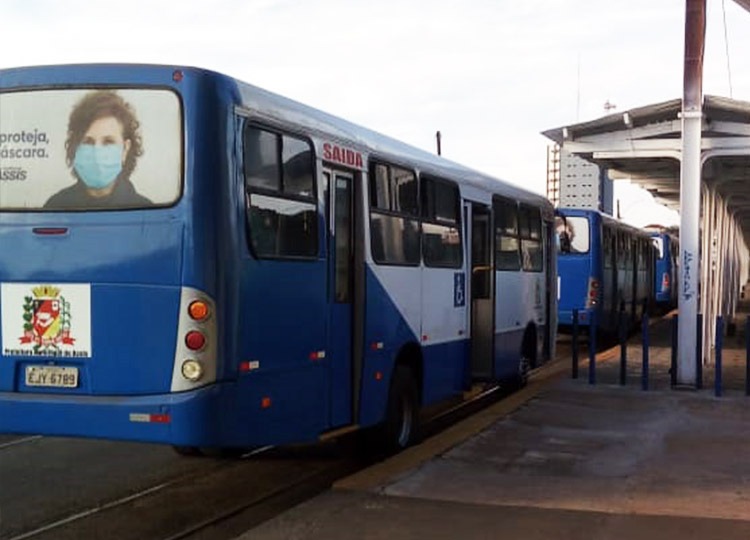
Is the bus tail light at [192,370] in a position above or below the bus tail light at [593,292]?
below

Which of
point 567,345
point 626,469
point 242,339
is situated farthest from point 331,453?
point 567,345

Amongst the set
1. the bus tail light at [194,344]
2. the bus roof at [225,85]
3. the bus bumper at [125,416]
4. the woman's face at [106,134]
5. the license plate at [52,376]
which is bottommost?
the bus bumper at [125,416]

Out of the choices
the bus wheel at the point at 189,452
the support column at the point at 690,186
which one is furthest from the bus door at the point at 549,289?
the bus wheel at the point at 189,452

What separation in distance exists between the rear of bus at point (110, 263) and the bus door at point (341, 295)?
1721mm

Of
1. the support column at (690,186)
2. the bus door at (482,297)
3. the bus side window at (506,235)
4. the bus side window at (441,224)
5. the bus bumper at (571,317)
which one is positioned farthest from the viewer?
the bus bumper at (571,317)

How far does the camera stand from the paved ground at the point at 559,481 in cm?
664

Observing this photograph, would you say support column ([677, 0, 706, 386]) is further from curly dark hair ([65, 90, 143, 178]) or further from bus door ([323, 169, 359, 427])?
curly dark hair ([65, 90, 143, 178])

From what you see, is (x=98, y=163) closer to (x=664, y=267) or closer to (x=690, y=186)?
(x=690, y=186)

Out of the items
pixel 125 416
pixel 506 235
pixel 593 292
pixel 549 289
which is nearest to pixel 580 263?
pixel 593 292

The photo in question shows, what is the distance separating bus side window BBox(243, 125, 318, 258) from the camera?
22.5 feet

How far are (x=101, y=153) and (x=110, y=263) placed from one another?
29.3 inches

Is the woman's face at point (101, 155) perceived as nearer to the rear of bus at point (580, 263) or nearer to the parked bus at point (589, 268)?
the parked bus at point (589, 268)

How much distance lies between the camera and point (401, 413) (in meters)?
9.66

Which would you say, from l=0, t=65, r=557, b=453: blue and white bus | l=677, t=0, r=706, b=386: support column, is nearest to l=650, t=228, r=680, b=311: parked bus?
l=677, t=0, r=706, b=386: support column
